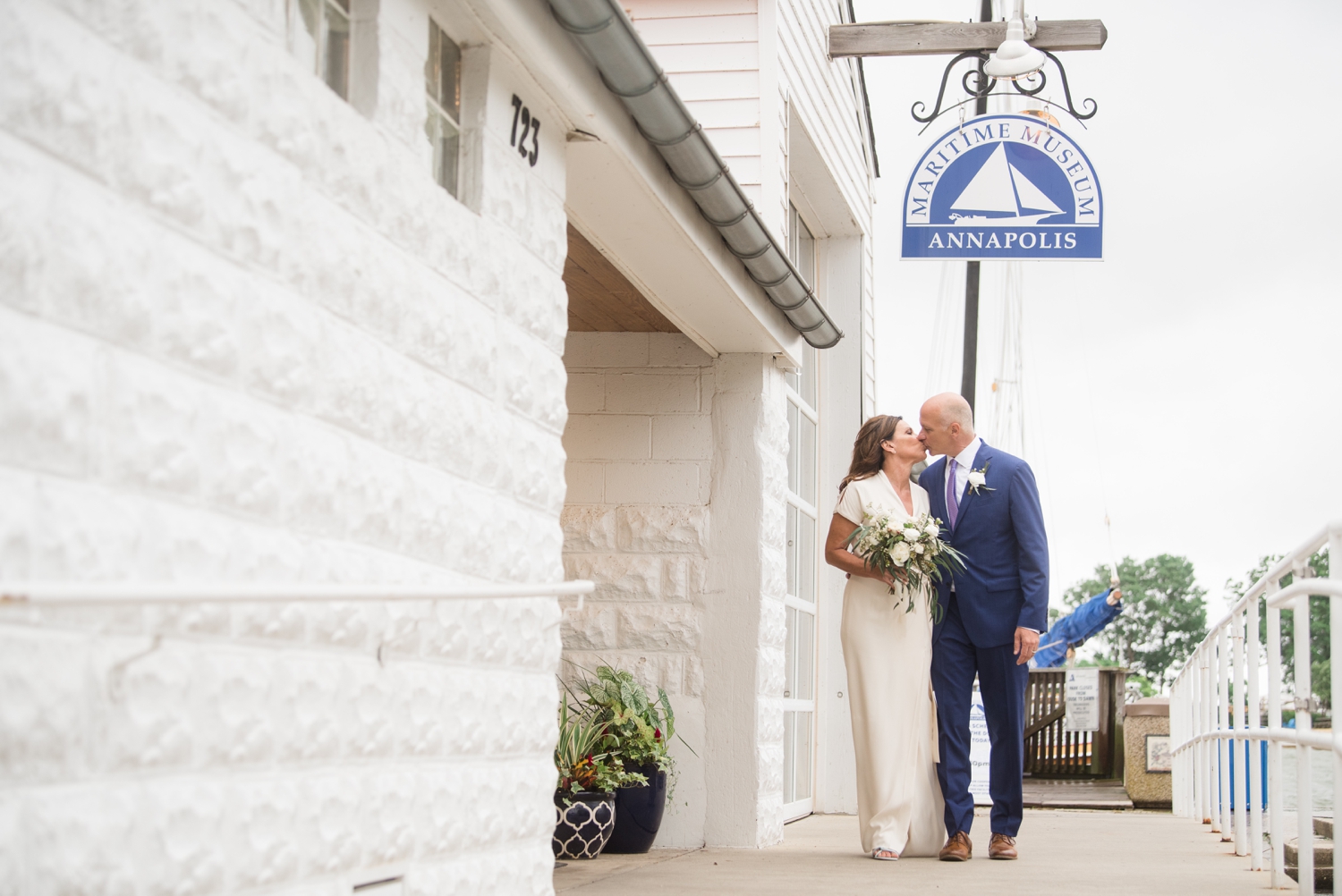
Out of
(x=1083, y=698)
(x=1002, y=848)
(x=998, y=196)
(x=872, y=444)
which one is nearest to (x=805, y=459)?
(x=998, y=196)

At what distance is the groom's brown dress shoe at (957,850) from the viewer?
608 cm

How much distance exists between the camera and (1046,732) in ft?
47.6

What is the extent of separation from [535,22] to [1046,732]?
12.6 meters

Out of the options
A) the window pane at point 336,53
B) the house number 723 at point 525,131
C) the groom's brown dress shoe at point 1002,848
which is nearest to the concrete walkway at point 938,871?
the groom's brown dress shoe at point 1002,848

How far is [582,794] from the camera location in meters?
5.71

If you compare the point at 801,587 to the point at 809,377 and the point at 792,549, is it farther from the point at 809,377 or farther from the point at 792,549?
the point at 809,377

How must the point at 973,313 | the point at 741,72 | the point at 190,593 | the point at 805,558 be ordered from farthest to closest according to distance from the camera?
the point at 973,313 → the point at 805,558 → the point at 741,72 → the point at 190,593

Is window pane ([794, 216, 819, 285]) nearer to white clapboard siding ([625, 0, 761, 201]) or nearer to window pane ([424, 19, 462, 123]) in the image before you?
white clapboard siding ([625, 0, 761, 201])

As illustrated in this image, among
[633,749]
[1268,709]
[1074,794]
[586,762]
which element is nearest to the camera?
[1268,709]

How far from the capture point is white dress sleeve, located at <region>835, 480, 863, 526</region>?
641cm

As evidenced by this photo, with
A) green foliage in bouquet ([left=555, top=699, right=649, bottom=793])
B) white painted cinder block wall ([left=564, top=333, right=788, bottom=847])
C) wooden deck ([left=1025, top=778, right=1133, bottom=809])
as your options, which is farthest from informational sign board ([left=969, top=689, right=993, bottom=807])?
green foliage in bouquet ([left=555, top=699, right=649, bottom=793])

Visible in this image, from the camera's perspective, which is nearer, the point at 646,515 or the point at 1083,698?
the point at 646,515

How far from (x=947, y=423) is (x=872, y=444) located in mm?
394

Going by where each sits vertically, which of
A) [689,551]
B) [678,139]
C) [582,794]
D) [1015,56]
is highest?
[1015,56]
